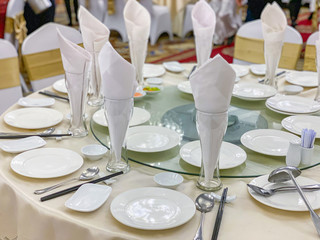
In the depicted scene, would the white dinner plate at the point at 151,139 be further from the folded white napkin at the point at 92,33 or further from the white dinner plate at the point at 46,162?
the folded white napkin at the point at 92,33

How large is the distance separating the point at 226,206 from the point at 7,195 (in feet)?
2.06

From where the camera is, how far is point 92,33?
174 centimetres

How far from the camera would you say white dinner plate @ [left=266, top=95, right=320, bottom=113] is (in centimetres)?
171

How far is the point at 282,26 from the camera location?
1982 millimetres

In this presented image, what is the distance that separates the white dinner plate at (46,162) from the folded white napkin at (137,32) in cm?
77

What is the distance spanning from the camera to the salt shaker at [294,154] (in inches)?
49.3

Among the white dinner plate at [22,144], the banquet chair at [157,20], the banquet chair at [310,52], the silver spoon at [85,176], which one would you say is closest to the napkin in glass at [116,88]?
the silver spoon at [85,176]

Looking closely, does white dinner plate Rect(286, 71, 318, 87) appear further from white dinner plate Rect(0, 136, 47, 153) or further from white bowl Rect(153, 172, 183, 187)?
white dinner plate Rect(0, 136, 47, 153)

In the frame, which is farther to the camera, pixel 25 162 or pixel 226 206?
pixel 25 162

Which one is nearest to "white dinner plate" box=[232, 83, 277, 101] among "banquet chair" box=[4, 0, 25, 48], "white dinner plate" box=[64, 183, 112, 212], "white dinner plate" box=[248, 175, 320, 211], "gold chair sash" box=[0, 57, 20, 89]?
"white dinner plate" box=[248, 175, 320, 211]

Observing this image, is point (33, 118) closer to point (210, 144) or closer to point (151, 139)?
point (151, 139)

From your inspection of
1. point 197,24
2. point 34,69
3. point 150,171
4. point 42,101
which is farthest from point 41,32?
point 150,171

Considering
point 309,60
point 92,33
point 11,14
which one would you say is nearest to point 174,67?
point 92,33

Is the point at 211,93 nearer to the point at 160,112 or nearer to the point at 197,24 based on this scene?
the point at 160,112
